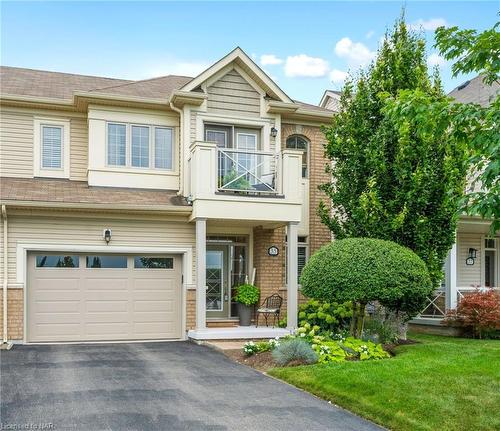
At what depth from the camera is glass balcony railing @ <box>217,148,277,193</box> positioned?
1485 centimetres

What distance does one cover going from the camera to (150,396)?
8.40 meters

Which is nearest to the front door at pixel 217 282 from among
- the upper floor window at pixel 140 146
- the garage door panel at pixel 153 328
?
the garage door panel at pixel 153 328

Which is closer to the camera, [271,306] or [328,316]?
[328,316]

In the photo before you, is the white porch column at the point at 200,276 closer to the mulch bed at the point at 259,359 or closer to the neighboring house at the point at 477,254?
the mulch bed at the point at 259,359

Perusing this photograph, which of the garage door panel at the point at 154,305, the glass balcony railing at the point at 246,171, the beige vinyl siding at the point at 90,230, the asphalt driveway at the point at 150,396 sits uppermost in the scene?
the glass balcony railing at the point at 246,171

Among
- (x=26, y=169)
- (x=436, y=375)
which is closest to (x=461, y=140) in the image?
(x=436, y=375)

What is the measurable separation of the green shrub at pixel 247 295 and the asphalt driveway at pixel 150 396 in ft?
11.7

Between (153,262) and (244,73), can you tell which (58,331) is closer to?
(153,262)

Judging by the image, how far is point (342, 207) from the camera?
1514cm

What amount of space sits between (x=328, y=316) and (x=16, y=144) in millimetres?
8898

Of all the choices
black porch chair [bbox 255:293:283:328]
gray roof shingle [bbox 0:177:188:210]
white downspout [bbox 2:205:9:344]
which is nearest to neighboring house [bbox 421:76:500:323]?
black porch chair [bbox 255:293:283:328]

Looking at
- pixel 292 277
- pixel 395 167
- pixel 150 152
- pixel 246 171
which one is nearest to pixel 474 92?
pixel 395 167

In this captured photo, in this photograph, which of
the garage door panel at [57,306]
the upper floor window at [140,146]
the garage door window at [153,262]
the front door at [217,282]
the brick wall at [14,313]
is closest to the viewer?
the brick wall at [14,313]

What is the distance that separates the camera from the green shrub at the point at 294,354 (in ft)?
35.2
